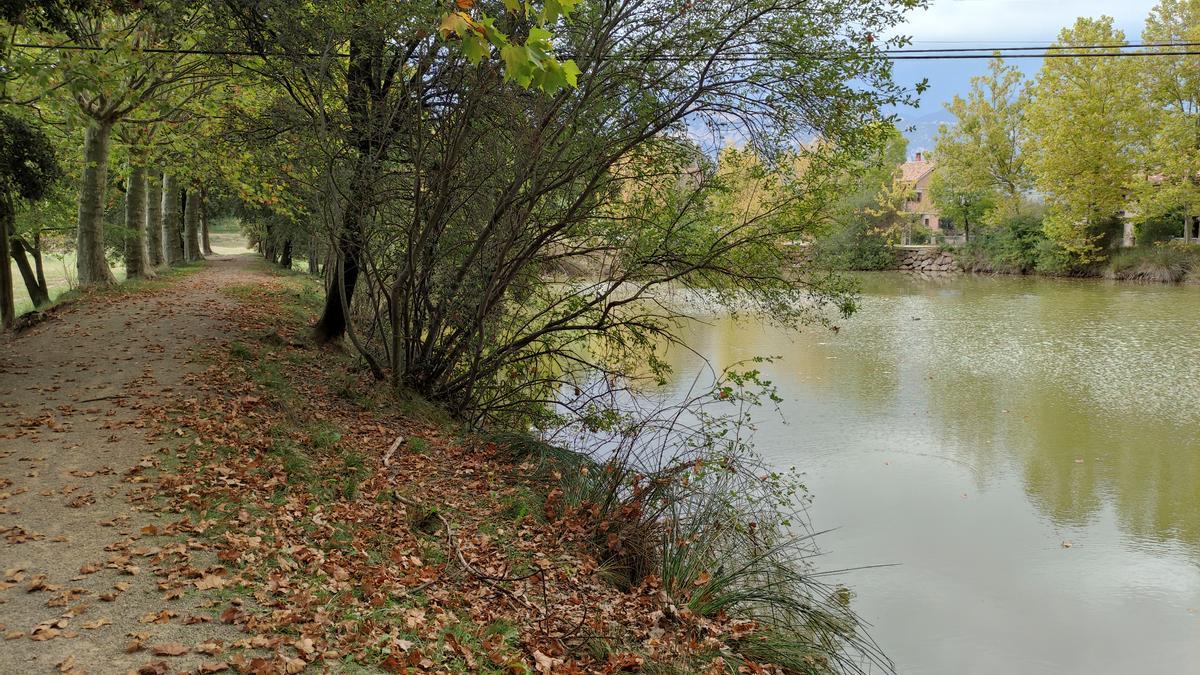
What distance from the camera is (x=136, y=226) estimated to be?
58.9 feet

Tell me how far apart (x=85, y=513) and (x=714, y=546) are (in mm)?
4688

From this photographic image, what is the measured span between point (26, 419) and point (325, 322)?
235 inches

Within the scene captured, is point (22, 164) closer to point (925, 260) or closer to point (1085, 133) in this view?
point (1085, 133)

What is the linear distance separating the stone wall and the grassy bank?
43671 millimetres

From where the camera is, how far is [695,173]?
9055 mm

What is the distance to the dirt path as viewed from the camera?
352 cm

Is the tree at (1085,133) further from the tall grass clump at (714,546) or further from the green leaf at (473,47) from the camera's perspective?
the green leaf at (473,47)

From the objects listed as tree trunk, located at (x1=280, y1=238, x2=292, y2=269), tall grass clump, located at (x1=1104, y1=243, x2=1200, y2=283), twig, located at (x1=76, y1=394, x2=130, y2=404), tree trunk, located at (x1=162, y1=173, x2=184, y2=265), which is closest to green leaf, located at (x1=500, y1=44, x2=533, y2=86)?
twig, located at (x1=76, y1=394, x2=130, y2=404)

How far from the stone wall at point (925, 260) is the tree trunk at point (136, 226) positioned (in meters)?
42.7

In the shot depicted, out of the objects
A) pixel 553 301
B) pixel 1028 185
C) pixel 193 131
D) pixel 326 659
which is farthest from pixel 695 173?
pixel 1028 185

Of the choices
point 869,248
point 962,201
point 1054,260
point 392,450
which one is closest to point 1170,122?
point 1054,260

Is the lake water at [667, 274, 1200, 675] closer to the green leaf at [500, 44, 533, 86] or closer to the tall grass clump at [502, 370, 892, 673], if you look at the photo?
the tall grass clump at [502, 370, 892, 673]

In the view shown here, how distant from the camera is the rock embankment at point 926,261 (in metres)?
47.1

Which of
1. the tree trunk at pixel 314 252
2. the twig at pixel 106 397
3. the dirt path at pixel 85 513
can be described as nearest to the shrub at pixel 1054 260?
the tree trunk at pixel 314 252
